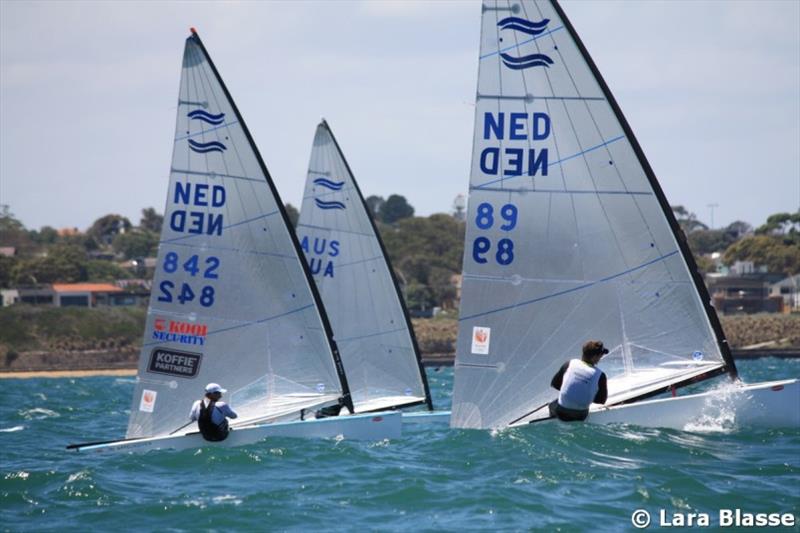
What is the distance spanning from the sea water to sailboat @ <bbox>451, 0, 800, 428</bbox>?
107 cm

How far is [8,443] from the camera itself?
1978 centimetres

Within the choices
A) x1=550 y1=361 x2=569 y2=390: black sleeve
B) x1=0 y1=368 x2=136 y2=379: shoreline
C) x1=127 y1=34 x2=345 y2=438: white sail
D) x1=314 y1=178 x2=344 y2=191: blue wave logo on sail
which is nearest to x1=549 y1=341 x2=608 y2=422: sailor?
x1=550 y1=361 x2=569 y2=390: black sleeve

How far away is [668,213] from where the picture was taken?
619 inches

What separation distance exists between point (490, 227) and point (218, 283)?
14.1 feet

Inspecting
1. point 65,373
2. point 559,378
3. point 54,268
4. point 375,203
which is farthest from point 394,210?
point 559,378

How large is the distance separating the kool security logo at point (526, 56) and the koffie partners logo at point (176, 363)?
616 centimetres

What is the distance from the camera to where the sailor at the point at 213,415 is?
650 inches

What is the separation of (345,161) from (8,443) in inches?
318

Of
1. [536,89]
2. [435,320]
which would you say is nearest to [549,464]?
[536,89]

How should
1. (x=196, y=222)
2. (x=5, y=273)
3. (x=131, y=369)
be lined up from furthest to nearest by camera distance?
(x=5, y=273), (x=131, y=369), (x=196, y=222)

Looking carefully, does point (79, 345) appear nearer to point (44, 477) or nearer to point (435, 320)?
point (435, 320)

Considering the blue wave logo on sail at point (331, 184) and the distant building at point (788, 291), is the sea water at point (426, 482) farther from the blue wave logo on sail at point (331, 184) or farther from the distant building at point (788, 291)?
the distant building at point (788, 291)

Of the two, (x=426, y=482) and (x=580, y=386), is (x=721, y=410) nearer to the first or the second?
(x=580, y=386)

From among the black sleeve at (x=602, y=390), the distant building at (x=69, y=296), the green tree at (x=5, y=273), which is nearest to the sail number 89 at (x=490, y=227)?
the black sleeve at (x=602, y=390)
